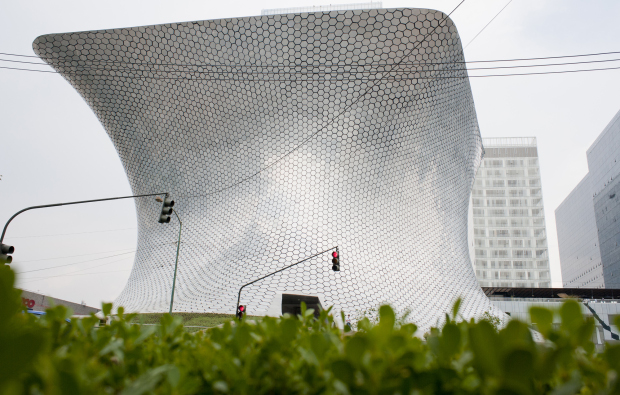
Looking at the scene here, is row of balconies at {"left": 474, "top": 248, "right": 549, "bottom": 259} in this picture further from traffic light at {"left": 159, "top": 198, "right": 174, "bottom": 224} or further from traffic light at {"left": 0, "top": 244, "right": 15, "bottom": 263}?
traffic light at {"left": 0, "top": 244, "right": 15, "bottom": 263}

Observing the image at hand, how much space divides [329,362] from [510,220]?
66.0m

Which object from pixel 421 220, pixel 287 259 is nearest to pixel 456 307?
pixel 287 259

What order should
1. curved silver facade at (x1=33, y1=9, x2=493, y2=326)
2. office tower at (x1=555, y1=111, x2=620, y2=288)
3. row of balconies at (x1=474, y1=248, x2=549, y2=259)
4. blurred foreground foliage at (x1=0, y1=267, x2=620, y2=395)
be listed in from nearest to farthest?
blurred foreground foliage at (x1=0, y1=267, x2=620, y2=395), curved silver facade at (x1=33, y1=9, x2=493, y2=326), office tower at (x1=555, y1=111, x2=620, y2=288), row of balconies at (x1=474, y1=248, x2=549, y2=259)

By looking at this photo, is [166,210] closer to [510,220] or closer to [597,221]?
[510,220]

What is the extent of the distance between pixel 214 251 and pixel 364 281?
7018 millimetres

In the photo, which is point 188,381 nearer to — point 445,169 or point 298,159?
point 298,159

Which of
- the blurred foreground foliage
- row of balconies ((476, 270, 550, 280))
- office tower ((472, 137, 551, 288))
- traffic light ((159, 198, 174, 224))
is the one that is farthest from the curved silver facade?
office tower ((472, 137, 551, 288))

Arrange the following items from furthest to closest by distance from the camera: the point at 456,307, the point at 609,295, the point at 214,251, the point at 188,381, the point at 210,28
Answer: the point at 609,295 → the point at 214,251 → the point at 210,28 → the point at 456,307 → the point at 188,381

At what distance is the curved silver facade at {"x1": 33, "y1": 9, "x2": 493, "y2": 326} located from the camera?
17.5 metres

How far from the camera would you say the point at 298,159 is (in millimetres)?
19203

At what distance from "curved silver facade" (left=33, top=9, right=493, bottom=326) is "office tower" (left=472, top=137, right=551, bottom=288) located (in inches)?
1697

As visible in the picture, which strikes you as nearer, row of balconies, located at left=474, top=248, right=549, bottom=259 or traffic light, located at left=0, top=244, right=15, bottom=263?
traffic light, located at left=0, top=244, right=15, bottom=263

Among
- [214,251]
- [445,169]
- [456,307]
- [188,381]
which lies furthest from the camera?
[445,169]

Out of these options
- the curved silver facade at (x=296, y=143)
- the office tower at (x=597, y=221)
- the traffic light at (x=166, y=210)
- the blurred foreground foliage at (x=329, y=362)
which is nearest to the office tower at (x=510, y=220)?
the office tower at (x=597, y=221)
